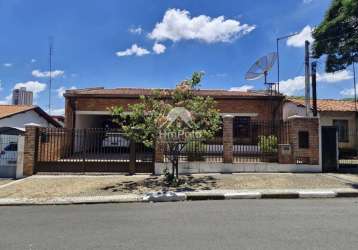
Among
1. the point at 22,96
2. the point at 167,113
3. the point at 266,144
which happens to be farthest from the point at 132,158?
the point at 22,96

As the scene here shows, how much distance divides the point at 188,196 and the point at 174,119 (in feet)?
10.00

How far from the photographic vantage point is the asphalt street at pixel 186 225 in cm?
492

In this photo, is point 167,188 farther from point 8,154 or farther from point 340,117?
point 340,117

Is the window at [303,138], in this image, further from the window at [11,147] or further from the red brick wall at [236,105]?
the window at [11,147]

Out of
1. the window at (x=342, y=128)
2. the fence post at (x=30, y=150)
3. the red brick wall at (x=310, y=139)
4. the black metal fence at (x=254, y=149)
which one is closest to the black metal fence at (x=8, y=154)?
the fence post at (x=30, y=150)

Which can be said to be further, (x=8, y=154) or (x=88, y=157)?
(x=88, y=157)

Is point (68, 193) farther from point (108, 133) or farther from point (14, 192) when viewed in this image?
point (108, 133)

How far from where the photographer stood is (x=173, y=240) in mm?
5090

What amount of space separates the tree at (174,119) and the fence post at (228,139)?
62.3 inches

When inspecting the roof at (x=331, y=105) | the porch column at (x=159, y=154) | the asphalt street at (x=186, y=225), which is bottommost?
the asphalt street at (x=186, y=225)

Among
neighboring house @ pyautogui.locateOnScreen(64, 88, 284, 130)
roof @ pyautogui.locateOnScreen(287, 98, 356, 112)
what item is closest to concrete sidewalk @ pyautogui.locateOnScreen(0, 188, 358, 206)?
neighboring house @ pyautogui.locateOnScreen(64, 88, 284, 130)

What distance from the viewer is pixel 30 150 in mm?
13109

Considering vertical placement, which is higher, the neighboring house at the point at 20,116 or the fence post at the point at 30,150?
the neighboring house at the point at 20,116

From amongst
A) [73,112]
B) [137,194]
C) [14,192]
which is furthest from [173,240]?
[73,112]
